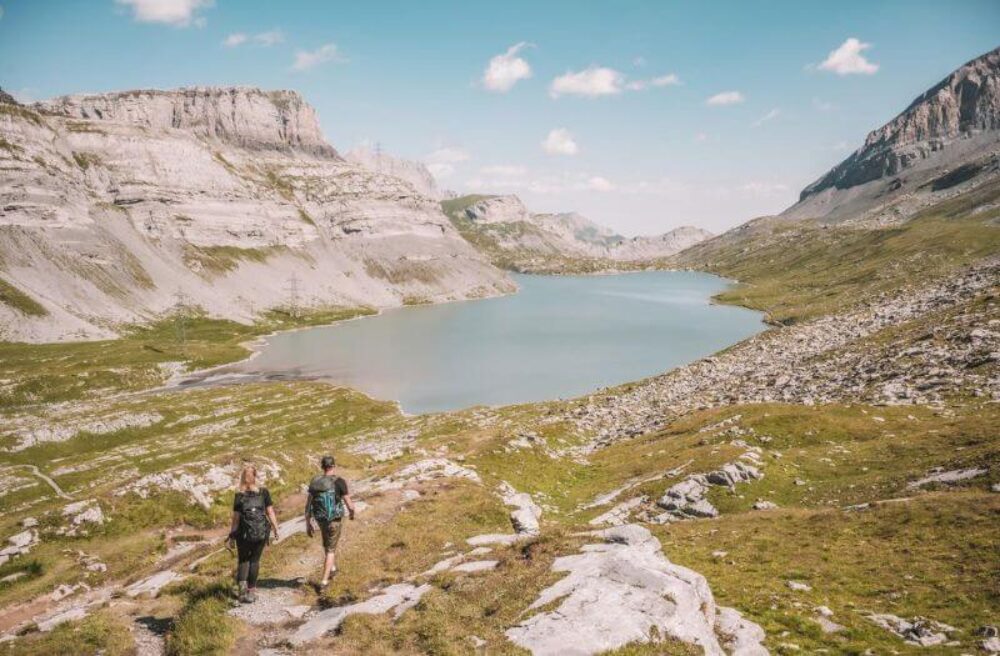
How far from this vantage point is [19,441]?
79.8 m

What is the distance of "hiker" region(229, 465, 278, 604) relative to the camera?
1677 cm

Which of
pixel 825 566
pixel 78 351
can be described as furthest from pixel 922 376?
pixel 78 351

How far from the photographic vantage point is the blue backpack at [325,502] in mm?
17906

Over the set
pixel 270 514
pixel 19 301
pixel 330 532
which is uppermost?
pixel 19 301

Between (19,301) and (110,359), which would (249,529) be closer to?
(110,359)

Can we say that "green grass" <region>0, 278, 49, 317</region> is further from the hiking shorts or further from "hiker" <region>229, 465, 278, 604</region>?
the hiking shorts

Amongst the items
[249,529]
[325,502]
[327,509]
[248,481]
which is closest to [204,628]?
[249,529]

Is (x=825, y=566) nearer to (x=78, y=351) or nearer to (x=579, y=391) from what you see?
(x=579, y=391)

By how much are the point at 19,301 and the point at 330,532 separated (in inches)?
7540

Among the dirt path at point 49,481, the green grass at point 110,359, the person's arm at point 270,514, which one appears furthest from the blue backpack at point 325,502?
the green grass at point 110,359

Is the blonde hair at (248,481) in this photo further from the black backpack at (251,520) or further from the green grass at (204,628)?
the green grass at (204,628)

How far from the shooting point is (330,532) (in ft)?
59.0

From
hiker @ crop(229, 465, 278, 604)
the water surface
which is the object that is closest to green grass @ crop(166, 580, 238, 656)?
hiker @ crop(229, 465, 278, 604)

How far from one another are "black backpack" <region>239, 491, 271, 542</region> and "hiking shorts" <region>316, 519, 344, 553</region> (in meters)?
1.78
